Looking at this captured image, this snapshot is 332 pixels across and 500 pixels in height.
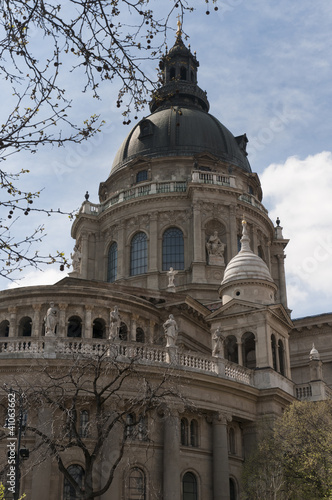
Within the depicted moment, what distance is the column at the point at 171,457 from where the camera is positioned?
29672 mm

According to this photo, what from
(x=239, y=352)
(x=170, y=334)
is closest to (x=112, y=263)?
(x=239, y=352)

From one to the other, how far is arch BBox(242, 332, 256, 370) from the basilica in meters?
0.15

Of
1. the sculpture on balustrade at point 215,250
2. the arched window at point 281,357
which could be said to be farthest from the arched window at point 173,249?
the arched window at point 281,357

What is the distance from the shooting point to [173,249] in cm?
5634

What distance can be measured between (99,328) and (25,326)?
174 inches

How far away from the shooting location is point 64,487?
1150 inches

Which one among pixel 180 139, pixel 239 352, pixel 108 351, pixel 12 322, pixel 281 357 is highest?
Result: pixel 180 139

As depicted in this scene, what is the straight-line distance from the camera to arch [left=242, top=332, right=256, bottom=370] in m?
39.5

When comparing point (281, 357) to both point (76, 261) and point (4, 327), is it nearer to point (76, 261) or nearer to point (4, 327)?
point (4, 327)

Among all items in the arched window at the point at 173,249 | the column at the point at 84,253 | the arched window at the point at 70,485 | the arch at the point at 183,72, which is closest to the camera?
the arched window at the point at 70,485

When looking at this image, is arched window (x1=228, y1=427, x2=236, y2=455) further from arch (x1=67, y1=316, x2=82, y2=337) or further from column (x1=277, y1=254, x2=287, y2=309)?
column (x1=277, y1=254, x2=287, y2=309)

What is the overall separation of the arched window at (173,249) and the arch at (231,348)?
15.2 m

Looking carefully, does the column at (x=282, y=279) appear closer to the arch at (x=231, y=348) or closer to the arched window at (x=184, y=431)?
the arch at (x=231, y=348)

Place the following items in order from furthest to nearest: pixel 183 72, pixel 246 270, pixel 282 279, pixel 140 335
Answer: pixel 183 72, pixel 282 279, pixel 246 270, pixel 140 335
